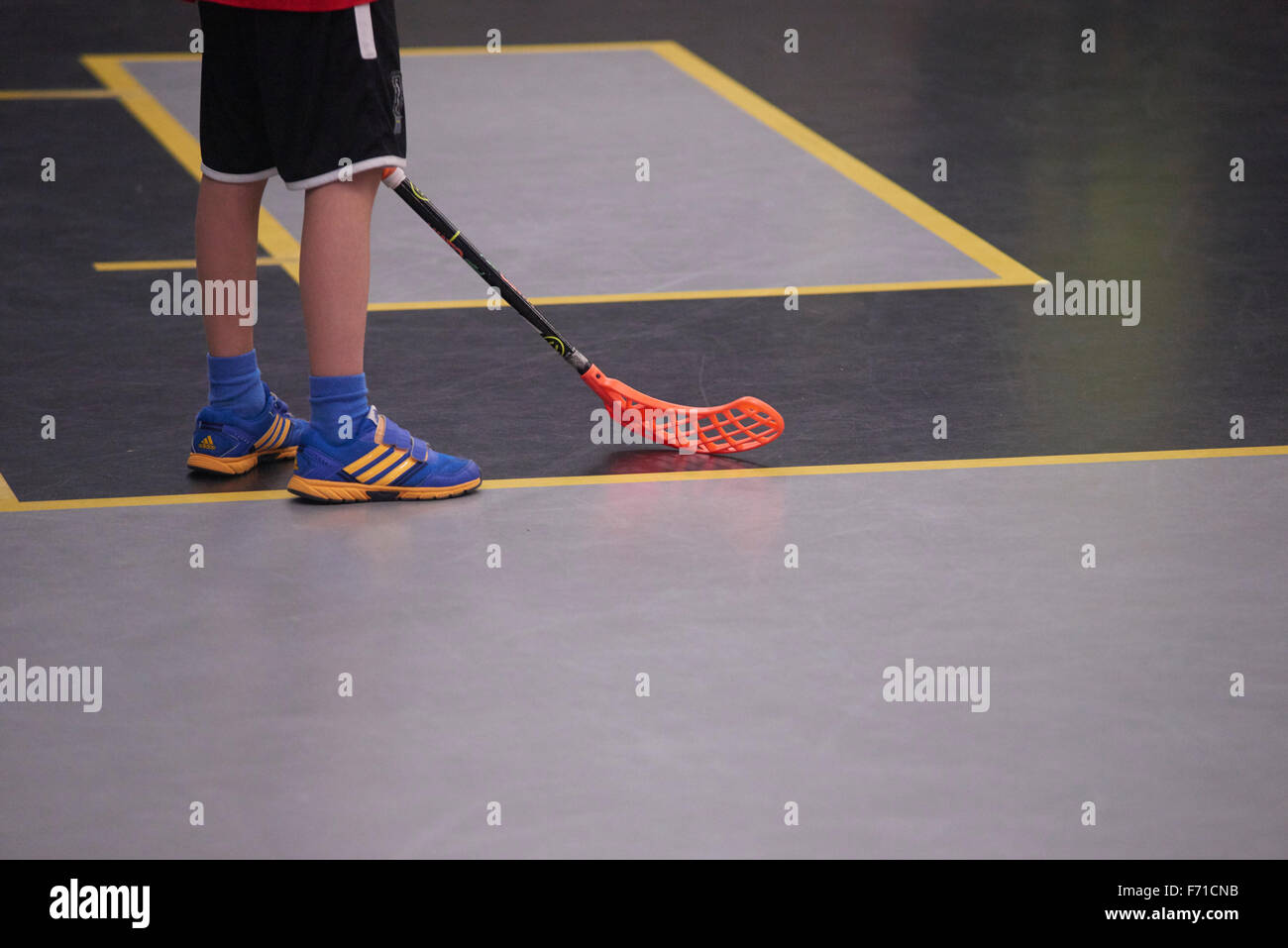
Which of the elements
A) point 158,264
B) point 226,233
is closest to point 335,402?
point 226,233

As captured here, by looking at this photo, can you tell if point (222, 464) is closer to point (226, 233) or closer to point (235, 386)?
point (235, 386)

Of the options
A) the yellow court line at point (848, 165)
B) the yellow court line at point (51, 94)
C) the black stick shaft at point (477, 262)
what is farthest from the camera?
the yellow court line at point (51, 94)

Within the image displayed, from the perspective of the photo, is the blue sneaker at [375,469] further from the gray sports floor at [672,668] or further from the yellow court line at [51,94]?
the yellow court line at [51,94]

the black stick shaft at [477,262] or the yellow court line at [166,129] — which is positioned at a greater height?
the yellow court line at [166,129]

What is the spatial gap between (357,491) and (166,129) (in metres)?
4.31

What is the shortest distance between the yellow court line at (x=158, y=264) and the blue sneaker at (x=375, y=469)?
2.07 m

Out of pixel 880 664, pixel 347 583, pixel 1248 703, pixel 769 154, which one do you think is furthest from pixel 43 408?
pixel 769 154

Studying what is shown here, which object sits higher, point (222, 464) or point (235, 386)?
point (235, 386)

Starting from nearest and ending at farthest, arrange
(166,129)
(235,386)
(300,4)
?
1. (300,4)
2. (235,386)
3. (166,129)

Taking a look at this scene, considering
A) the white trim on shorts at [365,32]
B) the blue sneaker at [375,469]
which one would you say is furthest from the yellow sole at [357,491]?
the white trim on shorts at [365,32]

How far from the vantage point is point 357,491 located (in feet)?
14.4

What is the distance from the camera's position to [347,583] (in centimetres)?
393

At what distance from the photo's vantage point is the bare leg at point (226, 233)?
446 centimetres
